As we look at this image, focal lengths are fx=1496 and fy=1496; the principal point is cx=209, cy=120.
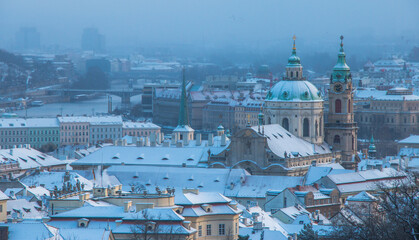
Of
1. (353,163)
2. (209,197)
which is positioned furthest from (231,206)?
(353,163)

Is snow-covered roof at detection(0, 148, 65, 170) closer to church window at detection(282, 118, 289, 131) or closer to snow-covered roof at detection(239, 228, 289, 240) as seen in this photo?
church window at detection(282, 118, 289, 131)

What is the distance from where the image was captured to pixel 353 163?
83.9 m

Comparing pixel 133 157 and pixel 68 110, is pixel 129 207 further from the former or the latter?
pixel 68 110

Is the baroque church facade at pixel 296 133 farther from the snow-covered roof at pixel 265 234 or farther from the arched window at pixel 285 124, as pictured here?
the snow-covered roof at pixel 265 234

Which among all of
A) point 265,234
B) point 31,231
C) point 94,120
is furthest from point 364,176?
point 94,120

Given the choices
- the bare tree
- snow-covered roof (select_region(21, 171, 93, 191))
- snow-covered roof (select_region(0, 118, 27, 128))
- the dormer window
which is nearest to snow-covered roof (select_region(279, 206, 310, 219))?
the dormer window

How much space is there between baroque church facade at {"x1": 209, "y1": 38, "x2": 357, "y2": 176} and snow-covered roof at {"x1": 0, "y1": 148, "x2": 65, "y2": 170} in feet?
33.1

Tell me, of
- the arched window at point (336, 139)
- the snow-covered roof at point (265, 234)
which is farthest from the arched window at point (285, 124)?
the snow-covered roof at point (265, 234)

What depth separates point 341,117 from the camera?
8631 cm

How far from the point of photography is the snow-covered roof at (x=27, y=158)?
8081 centimetres

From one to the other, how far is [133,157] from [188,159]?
10.1 feet

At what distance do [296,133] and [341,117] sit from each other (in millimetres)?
4671

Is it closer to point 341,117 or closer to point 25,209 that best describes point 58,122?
point 341,117

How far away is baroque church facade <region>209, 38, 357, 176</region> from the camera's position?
7656cm
